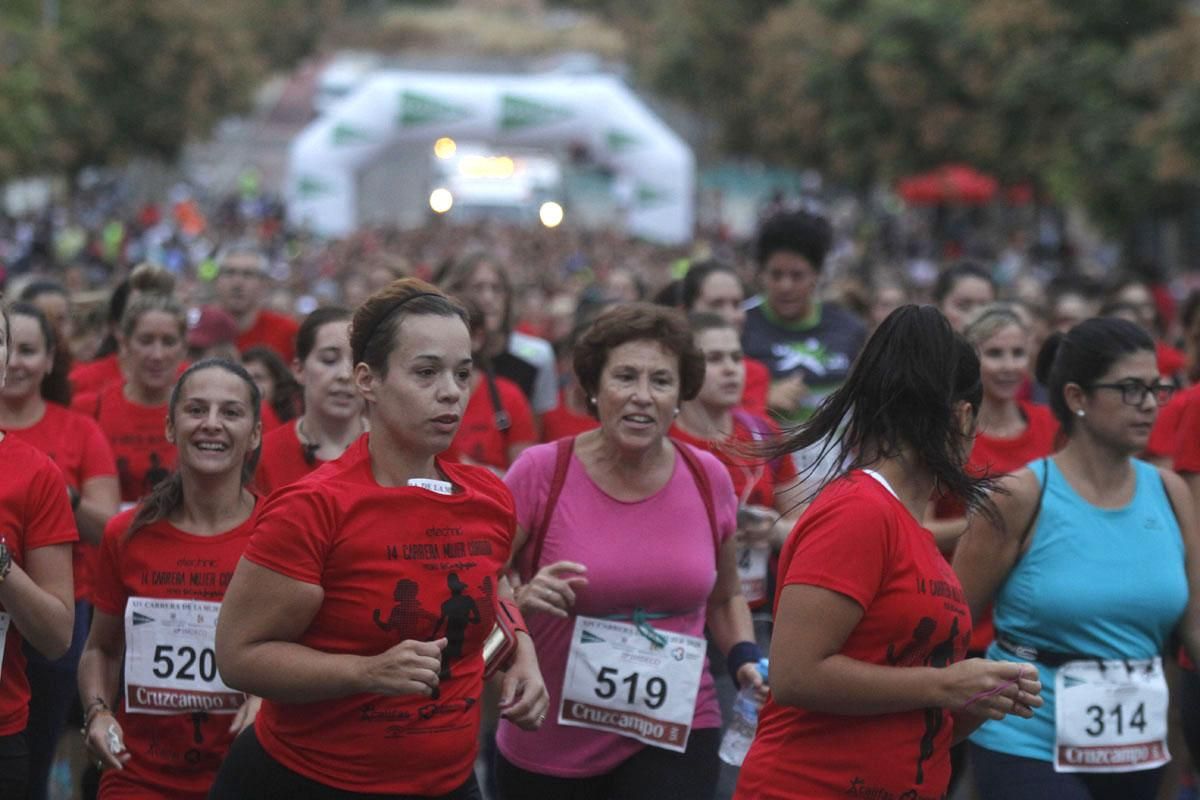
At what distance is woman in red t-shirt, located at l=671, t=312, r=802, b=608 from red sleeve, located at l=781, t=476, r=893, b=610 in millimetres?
2119

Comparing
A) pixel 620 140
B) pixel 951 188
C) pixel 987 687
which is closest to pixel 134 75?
pixel 620 140

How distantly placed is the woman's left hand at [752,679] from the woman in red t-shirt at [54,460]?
77.5 inches

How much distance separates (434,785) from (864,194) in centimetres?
4685

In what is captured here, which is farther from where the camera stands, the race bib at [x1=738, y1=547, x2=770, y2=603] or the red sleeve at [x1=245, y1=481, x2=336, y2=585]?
the race bib at [x1=738, y1=547, x2=770, y2=603]

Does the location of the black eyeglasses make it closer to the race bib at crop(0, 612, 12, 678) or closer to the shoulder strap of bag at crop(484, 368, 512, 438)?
the shoulder strap of bag at crop(484, 368, 512, 438)

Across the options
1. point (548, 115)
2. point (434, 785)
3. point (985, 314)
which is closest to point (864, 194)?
point (548, 115)

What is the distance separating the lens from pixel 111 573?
514 cm

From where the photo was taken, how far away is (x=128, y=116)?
1966 inches

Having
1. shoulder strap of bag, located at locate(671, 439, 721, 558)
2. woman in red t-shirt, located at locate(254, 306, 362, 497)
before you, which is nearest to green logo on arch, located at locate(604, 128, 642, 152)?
woman in red t-shirt, located at locate(254, 306, 362, 497)

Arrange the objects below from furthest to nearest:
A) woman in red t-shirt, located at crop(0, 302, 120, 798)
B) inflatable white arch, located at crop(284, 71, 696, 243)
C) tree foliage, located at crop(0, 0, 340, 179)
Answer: tree foliage, located at crop(0, 0, 340, 179), inflatable white arch, located at crop(284, 71, 696, 243), woman in red t-shirt, located at crop(0, 302, 120, 798)

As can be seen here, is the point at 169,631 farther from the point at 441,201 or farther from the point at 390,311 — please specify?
the point at 441,201

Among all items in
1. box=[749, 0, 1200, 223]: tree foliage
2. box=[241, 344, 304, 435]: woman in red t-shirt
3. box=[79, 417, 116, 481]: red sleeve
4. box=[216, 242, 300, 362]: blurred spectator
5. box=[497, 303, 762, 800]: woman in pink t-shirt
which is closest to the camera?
box=[497, 303, 762, 800]: woman in pink t-shirt

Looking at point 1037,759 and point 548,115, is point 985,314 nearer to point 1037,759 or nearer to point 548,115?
point 1037,759

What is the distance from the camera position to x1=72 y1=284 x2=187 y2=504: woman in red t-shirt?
6680mm
